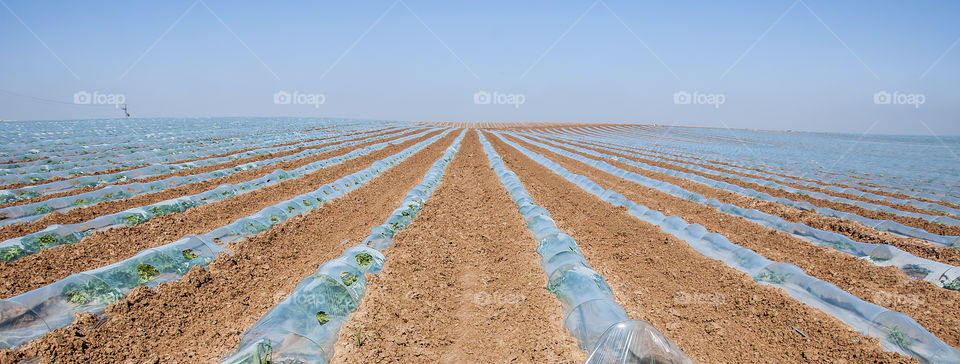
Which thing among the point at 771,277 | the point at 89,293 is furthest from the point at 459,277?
the point at 771,277

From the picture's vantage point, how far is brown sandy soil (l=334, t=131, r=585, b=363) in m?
4.23

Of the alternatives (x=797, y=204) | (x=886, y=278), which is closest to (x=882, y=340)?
(x=886, y=278)

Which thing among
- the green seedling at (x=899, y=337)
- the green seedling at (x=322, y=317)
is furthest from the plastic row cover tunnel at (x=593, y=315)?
the green seedling at (x=899, y=337)

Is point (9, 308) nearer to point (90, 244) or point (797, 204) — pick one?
point (90, 244)

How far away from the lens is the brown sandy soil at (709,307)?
4.40 meters

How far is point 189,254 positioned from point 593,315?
5.94m

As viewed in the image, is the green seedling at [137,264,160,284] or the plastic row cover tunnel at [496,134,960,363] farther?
the green seedling at [137,264,160,284]

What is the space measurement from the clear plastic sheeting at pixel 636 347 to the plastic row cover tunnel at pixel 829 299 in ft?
9.89

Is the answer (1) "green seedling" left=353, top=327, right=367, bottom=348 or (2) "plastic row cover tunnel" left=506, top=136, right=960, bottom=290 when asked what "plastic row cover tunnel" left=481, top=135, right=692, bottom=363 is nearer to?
(1) "green seedling" left=353, top=327, right=367, bottom=348

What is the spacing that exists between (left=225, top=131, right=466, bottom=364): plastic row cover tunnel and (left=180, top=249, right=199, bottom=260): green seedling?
240 cm

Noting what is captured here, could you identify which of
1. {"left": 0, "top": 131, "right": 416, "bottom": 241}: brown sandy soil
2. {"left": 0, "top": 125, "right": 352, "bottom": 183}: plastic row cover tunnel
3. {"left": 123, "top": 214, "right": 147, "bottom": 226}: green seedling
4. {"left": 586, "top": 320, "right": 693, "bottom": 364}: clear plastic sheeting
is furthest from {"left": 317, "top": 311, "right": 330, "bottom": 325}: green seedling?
{"left": 0, "top": 125, "right": 352, "bottom": 183}: plastic row cover tunnel

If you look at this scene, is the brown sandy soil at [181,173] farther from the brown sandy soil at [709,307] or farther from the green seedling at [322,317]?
the brown sandy soil at [709,307]

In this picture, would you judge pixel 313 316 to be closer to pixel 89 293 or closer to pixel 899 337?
pixel 89 293

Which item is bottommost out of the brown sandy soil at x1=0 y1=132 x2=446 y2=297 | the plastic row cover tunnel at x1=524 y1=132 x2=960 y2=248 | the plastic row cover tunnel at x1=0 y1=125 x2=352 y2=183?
the brown sandy soil at x1=0 y1=132 x2=446 y2=297
